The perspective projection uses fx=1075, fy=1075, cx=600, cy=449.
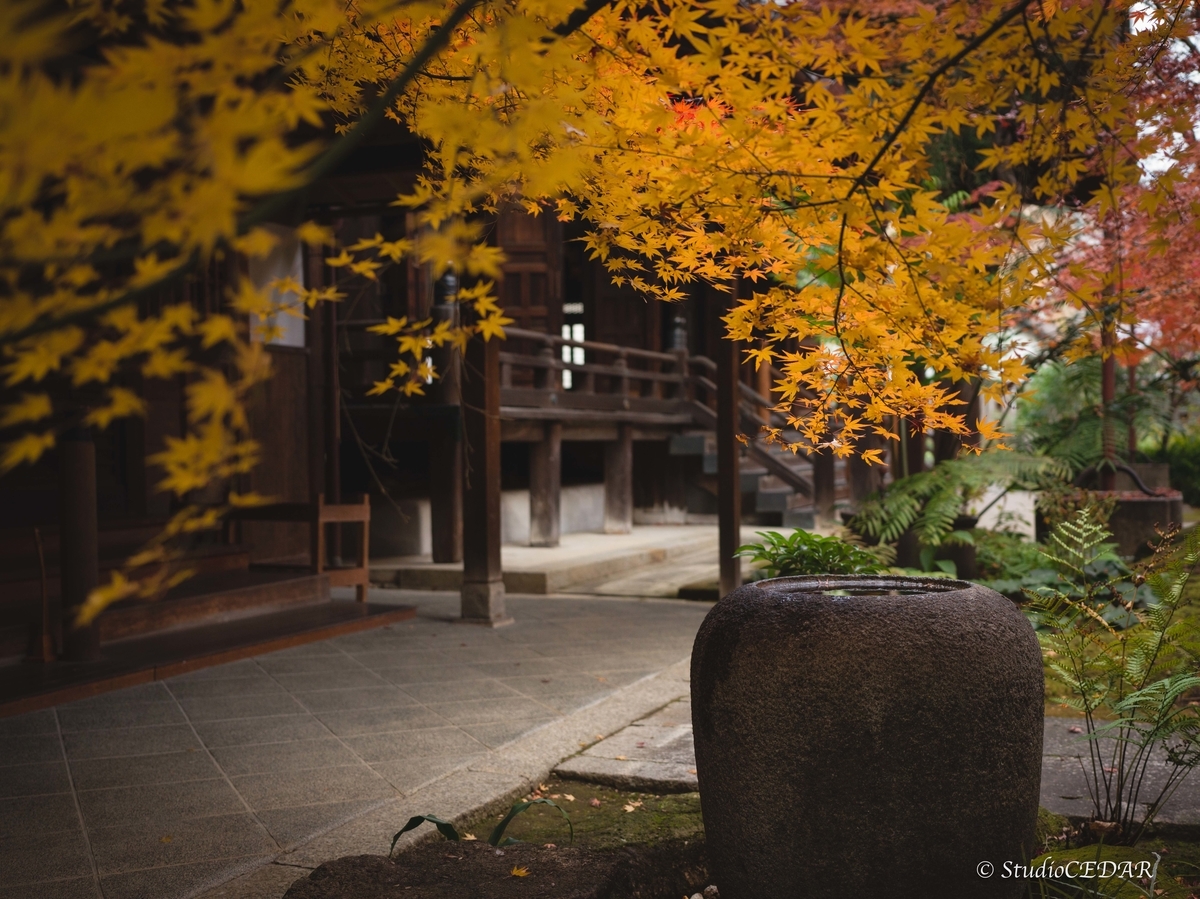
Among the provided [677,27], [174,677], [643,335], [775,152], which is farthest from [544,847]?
[643,335]

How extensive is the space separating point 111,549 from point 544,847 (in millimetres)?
6262

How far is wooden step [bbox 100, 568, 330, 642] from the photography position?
7.19m

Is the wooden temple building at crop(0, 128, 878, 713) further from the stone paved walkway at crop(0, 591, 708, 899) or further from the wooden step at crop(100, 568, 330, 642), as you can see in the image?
the stone paved walkway at crop(0, 591, 708, 899)

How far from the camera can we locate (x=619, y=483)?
14414mm

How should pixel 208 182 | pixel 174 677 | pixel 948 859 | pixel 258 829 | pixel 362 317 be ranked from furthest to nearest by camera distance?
pixel 362 317 → pixel 174 677 → pixel 258 829 → pixel 948 859 → pixel 208 182

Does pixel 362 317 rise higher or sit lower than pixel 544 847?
higher

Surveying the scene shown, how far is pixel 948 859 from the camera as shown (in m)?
2.86

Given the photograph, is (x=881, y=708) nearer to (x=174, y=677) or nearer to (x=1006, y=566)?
(x=174, y=677)

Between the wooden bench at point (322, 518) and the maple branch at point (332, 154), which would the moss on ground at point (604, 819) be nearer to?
the maple branch at point (332, 154)

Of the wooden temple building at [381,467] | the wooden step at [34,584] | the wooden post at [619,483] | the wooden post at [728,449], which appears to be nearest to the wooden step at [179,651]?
the wooden temple building at [381,467]

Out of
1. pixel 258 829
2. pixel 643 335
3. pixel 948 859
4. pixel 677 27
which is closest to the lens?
pixel 677 27

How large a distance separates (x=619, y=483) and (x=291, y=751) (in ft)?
31.7

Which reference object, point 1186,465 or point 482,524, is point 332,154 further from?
point 1186,465

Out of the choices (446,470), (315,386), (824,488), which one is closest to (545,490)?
(446,470)
